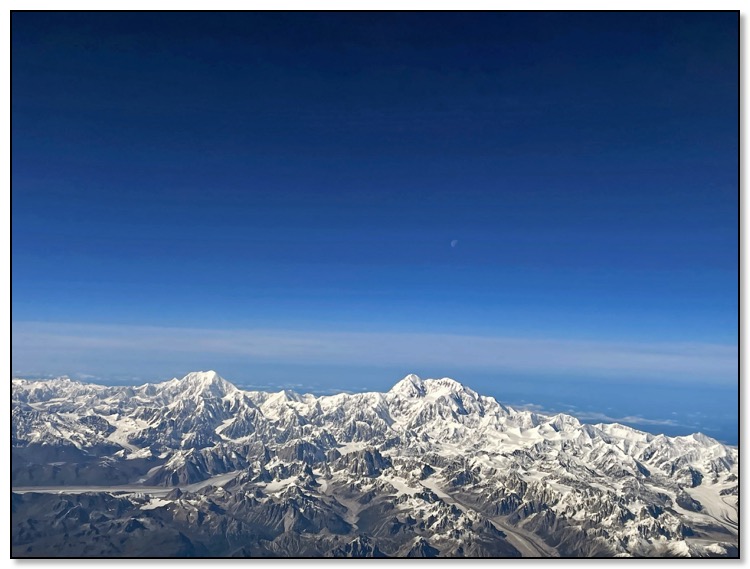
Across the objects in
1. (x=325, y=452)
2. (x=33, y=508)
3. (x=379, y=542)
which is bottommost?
(x=325, y=452)

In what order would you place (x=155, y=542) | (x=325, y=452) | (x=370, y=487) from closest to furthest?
(x=155, y=542), (x=370, y=487), (x=325, y=452)

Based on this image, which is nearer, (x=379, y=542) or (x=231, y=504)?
(x=379, y=542)

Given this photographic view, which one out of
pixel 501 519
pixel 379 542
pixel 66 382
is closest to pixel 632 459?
pixel 501 519

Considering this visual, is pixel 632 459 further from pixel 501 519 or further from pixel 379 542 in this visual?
pixel 379 542

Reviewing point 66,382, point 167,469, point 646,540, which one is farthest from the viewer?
point 66,382

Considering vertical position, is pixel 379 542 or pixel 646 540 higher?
pixel 646 540

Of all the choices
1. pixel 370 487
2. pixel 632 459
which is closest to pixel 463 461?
pixel 370 487

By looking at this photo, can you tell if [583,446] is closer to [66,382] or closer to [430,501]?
[430,501]
